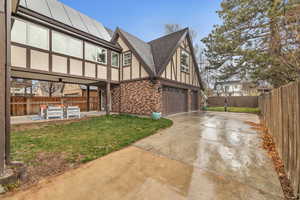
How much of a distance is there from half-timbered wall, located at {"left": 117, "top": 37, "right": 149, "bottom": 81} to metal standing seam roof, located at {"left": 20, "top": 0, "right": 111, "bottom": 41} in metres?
2.06

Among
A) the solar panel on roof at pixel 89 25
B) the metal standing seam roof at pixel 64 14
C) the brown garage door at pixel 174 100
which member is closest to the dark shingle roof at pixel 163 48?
the brown garage door at pixel 174 100

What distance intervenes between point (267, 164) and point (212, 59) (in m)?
11.8

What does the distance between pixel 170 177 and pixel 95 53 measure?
8.98m

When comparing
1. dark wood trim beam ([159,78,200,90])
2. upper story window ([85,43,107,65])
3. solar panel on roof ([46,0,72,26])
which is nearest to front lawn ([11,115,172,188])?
dark wood trim beam ([159,78,200,90])

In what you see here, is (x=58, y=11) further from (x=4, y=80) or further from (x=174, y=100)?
(x=174, y=100)

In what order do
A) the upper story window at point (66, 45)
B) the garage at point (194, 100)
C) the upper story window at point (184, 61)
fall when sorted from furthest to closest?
the garage at point (194, 100) → the upper story window at point (184, 61) → the upper story window at point (66, 45)

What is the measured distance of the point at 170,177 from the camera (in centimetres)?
245

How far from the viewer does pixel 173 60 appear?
1065cm

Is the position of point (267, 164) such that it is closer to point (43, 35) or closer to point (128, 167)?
point (128, 167)

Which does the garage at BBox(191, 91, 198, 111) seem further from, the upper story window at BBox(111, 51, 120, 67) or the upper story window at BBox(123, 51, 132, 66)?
the upper story window at BBox(111, 51, 120, 67)

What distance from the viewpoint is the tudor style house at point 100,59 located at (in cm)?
611

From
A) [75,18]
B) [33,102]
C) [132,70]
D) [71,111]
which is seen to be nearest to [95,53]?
[132,70]

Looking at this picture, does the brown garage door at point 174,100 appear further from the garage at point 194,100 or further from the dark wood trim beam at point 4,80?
the dark wood trim beam at point 4,80

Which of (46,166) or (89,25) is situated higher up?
(89,25)
